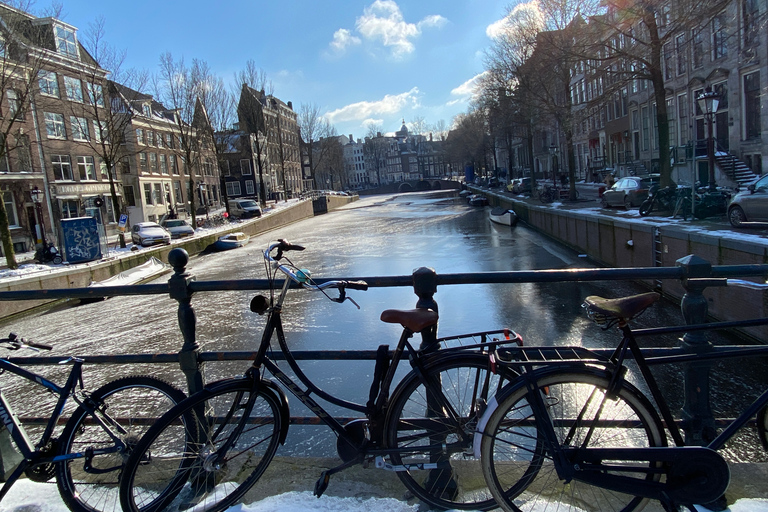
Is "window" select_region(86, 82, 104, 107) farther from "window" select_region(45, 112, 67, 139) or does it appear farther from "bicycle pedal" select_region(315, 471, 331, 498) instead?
"bicycle pedal" select_region(315, 471, 331, 498)

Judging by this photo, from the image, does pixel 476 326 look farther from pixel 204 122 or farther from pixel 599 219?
pixel 204 122

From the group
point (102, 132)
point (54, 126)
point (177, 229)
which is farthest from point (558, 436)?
point (54, 126)

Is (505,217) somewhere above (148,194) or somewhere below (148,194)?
below

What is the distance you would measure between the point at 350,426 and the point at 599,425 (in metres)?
1.11

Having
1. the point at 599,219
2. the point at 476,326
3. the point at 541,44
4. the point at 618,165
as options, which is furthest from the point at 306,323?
the point at 618,165

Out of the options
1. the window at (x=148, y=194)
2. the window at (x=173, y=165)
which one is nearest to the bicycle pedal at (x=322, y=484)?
the window at (x=148, y=194)

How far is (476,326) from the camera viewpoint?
41.6 ft

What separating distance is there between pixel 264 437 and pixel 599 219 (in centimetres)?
1817

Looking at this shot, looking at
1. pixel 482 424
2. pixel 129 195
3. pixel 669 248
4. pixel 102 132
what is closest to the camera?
pixel 482 424

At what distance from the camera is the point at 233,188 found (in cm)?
6638

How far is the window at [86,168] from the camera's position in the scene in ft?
111

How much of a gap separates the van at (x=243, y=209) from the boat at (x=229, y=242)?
10003mm

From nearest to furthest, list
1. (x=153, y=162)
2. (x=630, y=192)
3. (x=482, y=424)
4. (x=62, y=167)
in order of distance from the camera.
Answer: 1. (x=482, y=424)
2. (x=630, y=192)
3. (x=62, y=167)
4. (x=153, y=162)

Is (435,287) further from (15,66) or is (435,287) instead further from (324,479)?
(15,66)
